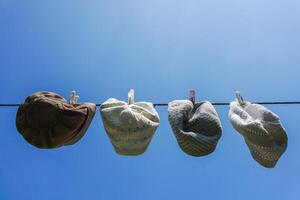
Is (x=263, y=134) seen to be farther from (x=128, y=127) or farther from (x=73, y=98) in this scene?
(x=73, y=98)

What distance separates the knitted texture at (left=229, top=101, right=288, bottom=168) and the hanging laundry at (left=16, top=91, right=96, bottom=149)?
3.63 feet

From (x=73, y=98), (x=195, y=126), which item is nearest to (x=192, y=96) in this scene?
(x=195, y=126)

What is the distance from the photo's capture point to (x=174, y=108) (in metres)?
2.95

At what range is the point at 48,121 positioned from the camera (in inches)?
111

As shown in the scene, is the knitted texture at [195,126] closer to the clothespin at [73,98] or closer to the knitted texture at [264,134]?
the knitted texture at [264,134]

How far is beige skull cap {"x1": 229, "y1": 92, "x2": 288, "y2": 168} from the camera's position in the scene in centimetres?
285

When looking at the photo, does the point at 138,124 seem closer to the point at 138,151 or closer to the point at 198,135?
the point at 138,151

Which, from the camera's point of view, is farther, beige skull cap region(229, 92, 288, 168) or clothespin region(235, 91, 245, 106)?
clothespin region(235, 91, 245, 106)

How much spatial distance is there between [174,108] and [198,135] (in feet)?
0.90

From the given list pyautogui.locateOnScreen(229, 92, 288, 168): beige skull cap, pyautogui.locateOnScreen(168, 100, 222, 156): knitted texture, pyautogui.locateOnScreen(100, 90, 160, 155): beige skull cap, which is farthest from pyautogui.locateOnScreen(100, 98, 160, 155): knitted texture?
pyautogui.locateOnScreen(229, 92, 288, 168): beige skull cap

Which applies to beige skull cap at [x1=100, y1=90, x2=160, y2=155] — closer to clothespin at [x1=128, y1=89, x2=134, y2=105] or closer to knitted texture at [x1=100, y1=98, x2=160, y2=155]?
knitted texture at [x1=100, y1=98, x2=160, y2=155]

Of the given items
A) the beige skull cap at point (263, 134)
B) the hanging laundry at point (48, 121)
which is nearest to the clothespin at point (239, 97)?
the beige skull cap at point (263, 134)

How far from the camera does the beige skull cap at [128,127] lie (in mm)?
2822

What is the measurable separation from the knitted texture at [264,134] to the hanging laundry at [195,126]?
0.18 metres
